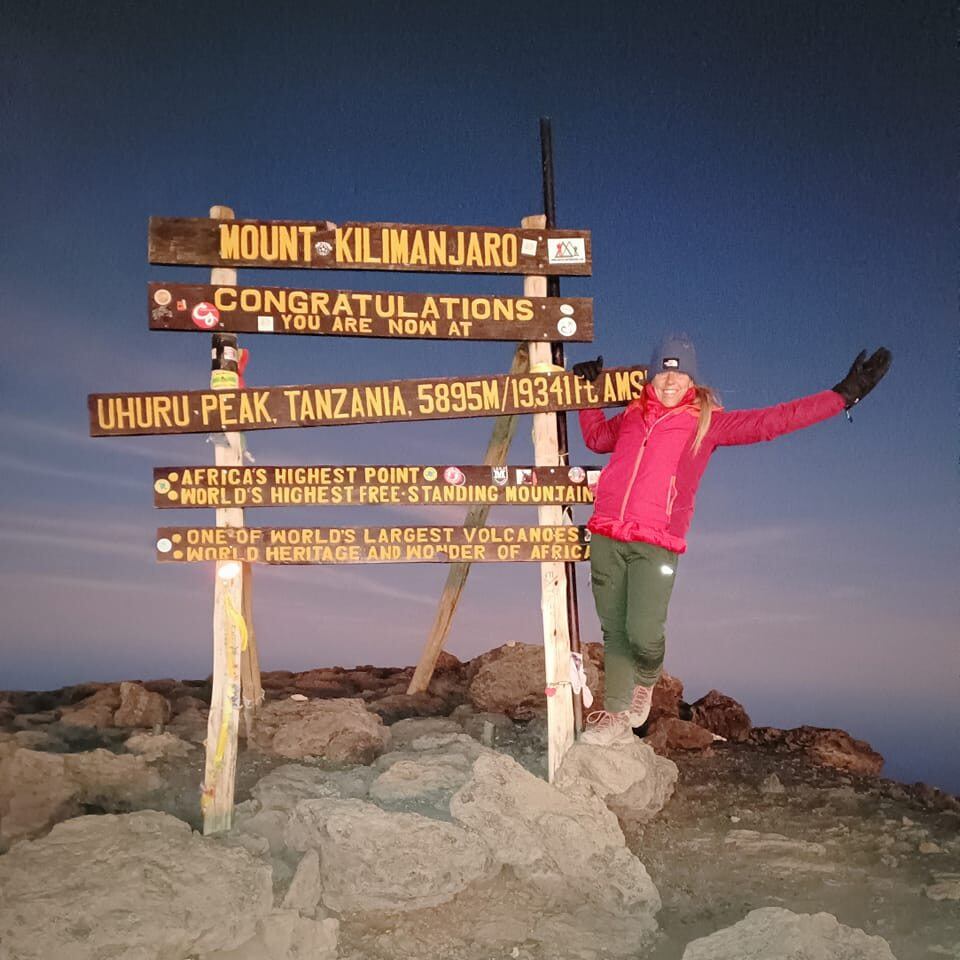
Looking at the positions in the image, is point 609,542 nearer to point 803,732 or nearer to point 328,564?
point 328,564

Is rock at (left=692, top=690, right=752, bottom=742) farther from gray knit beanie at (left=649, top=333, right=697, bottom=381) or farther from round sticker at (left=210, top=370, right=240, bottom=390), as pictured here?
round sticker at (left=210, top=370, right=240, bottom=390)

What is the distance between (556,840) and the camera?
594cm

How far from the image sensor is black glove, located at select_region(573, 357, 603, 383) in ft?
22.6

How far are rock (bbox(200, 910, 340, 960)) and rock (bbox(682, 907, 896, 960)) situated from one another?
2000 millimetres

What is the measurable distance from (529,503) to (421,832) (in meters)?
2.58

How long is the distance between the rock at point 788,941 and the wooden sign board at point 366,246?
4764 millimetres

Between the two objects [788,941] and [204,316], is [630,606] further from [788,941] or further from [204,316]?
[204,316]

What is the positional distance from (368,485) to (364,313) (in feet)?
4.40

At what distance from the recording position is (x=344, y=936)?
507cm

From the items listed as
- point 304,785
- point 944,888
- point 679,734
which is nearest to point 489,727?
point 304,785

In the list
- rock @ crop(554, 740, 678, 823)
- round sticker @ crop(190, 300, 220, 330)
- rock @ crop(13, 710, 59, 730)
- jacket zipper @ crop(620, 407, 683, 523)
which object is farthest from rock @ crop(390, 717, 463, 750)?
round sticker @ crop(190, 300, 220, 330)

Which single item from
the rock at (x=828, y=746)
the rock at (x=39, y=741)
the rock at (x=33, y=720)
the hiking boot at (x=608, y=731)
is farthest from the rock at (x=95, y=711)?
the rock at (x=828, y=746)

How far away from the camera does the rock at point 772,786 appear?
7781 millimetres

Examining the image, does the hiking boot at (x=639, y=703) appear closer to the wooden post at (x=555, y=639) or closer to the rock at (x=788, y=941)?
the wooden post at (x=555, y=639)
